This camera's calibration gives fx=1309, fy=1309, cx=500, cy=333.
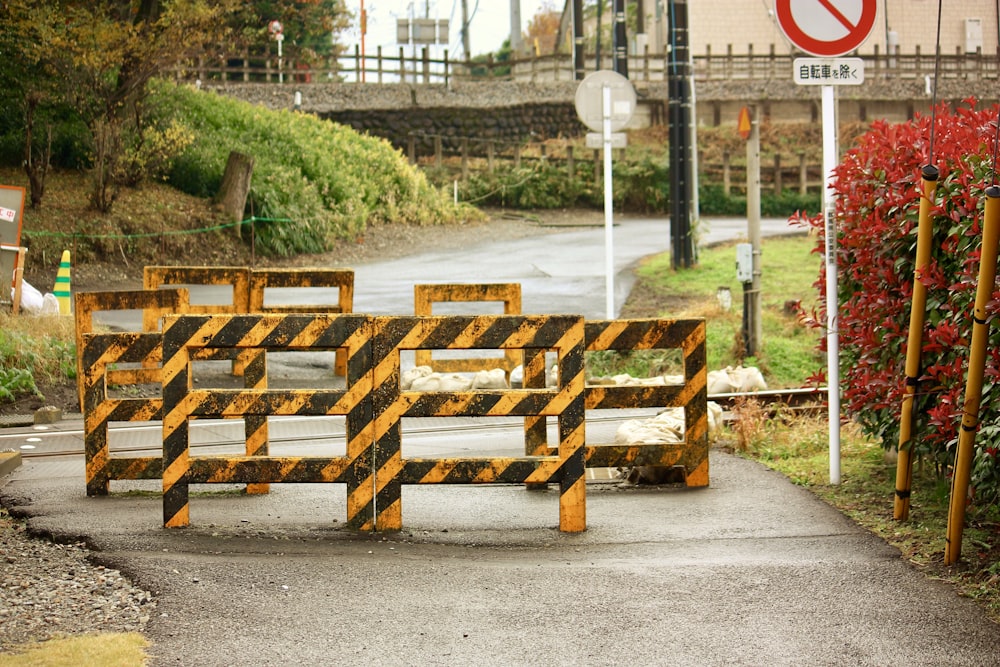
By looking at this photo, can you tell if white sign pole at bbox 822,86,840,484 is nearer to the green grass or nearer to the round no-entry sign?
the round no-entry sign

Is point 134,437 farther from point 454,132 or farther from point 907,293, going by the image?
point 454,132

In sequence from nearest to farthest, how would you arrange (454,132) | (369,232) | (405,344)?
(405,344) → (369,232) → (454,132)

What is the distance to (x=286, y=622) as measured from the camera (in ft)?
17.3

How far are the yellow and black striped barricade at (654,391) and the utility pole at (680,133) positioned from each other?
14.1 m

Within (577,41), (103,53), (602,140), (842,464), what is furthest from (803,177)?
(842,464)

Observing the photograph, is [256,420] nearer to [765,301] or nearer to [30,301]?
[30,301]

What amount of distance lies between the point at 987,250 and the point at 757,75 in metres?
49.1

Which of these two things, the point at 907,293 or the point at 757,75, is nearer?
the point at 907,293

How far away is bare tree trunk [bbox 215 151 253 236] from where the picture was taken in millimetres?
25484

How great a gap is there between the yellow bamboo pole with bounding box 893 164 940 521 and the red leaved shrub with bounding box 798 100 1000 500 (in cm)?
7

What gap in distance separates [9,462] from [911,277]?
598 cm

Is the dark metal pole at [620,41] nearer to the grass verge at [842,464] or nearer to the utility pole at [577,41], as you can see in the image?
the utility pole at [577,41]

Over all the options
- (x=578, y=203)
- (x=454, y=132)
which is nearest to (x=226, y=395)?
(x=578, y=203)

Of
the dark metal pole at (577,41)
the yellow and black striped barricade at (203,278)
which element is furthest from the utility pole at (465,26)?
the yellow and black striped barricade at (203,278)
